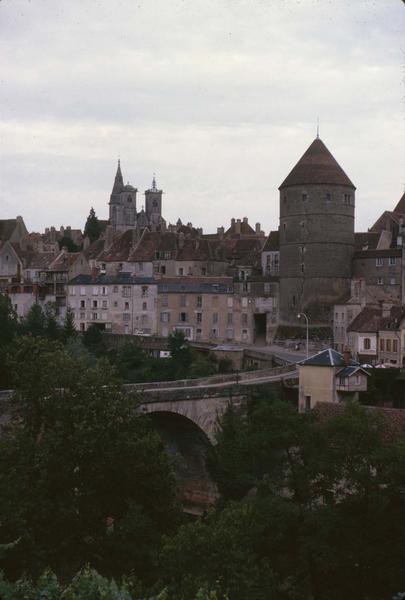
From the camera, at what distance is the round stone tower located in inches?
2147

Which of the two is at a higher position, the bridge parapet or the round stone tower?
the round stone tower

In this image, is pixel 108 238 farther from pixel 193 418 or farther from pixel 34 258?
pixel 193 418

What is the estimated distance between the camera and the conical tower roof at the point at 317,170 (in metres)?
54.7

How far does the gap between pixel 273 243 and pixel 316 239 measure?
19.3 ft

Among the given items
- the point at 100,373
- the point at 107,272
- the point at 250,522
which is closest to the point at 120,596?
the point at 250,522

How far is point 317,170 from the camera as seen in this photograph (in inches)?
2162

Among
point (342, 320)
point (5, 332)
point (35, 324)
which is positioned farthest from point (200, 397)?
point (35, 324)

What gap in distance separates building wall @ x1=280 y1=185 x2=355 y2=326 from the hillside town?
0.19ft

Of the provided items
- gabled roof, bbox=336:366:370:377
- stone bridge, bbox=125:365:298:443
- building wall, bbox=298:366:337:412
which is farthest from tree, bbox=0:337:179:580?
gabled roof, bbox=336:366:370:377

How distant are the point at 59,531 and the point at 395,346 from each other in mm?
24949

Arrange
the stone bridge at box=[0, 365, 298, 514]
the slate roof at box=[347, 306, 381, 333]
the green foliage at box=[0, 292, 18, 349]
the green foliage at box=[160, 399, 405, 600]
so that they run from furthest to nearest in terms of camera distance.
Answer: the slate roof at box=[347, 306, 381, 333], the green foliage at box=[0, 292, 18, 349], the stone bridge at box=[0, 365, 298, 514], the green foliage at box=[160, 399, 405, 600]

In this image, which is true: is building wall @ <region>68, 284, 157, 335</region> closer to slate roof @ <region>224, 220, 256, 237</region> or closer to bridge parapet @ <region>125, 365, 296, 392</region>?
slate roof @ <region>224, 220, 256, 237</region>

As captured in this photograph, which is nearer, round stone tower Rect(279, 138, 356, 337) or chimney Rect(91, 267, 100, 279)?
round stone tower Rect(279, 138, 356, 337)

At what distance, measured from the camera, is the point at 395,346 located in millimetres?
43062
